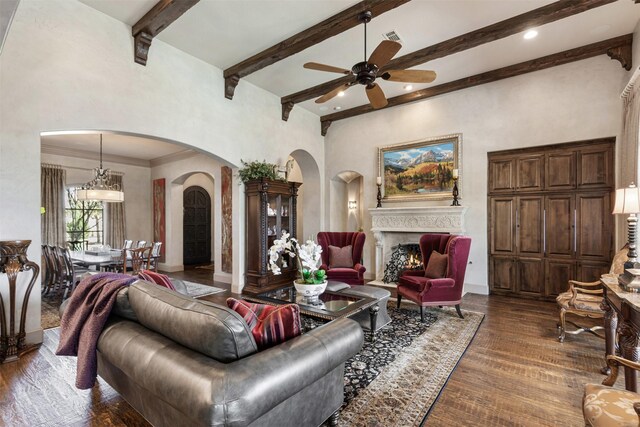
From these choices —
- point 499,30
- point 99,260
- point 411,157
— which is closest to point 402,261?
point 411,157

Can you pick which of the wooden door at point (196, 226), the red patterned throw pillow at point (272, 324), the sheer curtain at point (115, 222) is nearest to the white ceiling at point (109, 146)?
the sheer curtain at point (115, 222)

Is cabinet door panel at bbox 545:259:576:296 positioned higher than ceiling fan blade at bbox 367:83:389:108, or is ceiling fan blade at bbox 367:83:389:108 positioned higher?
ceiling fan blade at bbox 367:83:389:108

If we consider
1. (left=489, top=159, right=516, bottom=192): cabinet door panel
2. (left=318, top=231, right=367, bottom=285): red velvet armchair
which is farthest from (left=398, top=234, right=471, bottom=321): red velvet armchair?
(left=489, top=159, right=516, bottom=192): cabinet door panel

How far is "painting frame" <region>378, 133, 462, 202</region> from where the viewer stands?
5.77 m

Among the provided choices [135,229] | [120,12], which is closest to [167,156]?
[135,229]

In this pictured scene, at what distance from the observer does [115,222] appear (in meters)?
8.20

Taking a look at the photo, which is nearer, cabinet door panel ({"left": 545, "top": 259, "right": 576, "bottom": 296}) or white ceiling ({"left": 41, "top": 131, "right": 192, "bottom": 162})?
cabinet door panel ({"left": 545, "top": 259, "right": 576, "bottom": 296})

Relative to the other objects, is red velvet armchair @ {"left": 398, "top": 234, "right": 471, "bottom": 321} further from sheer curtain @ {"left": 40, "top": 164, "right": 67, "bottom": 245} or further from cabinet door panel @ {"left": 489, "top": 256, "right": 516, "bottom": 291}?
sheer curtain @ {"left": 40, "top": 164, "right": 67, "bottom": 245}

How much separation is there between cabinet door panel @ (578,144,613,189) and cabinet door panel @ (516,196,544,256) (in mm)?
624

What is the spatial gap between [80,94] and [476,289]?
257 inches

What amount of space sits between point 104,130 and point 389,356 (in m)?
4.24

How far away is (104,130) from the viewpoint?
3840 millimetres

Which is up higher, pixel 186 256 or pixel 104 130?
pixel 104 130

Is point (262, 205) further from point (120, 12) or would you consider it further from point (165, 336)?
point (165, 336)
